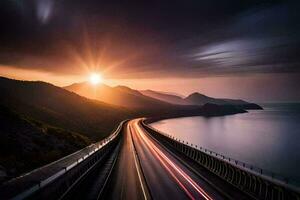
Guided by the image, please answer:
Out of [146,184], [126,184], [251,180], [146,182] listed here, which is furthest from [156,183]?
[251,180]

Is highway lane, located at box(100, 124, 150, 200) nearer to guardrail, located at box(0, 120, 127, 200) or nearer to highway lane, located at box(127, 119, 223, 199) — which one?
highway lane, located at box(127, 119, 223, 199)

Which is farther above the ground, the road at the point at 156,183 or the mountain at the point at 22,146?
the mountain at the point at 22,146

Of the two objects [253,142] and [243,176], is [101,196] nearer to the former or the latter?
[243,176]

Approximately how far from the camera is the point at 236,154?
89.6m

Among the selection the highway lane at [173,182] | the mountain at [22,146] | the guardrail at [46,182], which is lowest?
the highway lane at [173,182]

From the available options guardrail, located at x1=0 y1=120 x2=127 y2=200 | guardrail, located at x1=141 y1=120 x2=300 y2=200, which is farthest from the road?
guardrail, located at x1=0 y1=120 x2=127 y2=200

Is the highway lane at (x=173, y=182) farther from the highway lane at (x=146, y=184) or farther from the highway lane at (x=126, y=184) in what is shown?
the highway lane at (x=126, y=184)

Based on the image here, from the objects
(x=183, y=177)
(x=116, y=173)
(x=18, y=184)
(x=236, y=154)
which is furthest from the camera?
(x=236, y=154)

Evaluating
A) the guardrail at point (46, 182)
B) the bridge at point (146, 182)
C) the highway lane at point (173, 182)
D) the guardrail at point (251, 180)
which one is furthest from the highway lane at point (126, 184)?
the guardrail at point (251, 180)

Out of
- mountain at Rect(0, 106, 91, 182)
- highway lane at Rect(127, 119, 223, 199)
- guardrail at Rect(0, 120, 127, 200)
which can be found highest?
mountain at Rect(0, 106, 91, 182)

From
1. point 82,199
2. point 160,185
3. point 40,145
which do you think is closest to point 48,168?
point 82,199

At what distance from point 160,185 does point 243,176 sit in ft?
20.8

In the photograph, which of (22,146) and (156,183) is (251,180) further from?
(22,146)

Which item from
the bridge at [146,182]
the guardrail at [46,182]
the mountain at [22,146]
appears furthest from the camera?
the mountain at [22,146]
